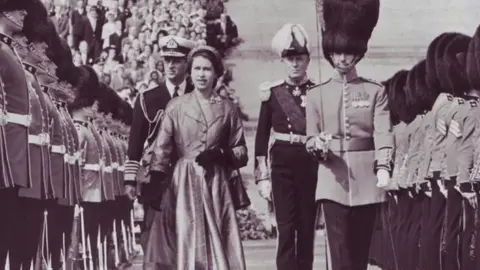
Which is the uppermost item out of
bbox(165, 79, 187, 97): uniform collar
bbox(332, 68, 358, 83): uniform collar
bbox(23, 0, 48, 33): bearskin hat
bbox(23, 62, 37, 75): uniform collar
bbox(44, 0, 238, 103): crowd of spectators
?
bbox(44, 0, 238, 103): crowd of spectators

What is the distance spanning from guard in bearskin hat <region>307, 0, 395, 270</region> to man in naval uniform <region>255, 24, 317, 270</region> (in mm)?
1508

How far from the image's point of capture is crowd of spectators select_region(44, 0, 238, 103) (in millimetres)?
21703

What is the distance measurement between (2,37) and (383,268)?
7.18 meters

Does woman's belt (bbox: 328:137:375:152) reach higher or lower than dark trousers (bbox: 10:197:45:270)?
higher

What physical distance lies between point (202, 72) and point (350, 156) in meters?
1.47

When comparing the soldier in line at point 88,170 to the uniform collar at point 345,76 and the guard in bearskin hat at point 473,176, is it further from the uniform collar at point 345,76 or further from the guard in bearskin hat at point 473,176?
the uniform collar at point 345,76

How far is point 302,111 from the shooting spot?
36.2 feet

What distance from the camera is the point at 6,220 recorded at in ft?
29.8

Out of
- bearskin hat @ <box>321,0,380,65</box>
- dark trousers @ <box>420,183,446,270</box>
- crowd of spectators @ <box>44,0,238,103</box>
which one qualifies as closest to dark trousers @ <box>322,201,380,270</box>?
bearskin hat @ <box>321,0,380,65</box>

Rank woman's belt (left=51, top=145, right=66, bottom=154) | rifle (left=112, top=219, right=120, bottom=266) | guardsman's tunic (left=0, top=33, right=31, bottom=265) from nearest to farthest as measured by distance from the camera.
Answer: guardsman's tunic (left=0, top=33, right=31, bottom=265) < woman's belt (left=51, top=145, right=66, bottom=154) < rifle (left=112, top=219, right=120, bottom=266)

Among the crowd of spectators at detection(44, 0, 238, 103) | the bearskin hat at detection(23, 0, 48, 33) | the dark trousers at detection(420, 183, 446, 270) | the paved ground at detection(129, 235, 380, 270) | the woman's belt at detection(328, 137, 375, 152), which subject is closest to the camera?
the woman's belt at detection(328, 137, 375, 152)

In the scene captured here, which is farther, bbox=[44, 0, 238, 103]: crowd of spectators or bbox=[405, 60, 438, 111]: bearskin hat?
bbox=[44, 0, 238, 103]: crowd of spectators

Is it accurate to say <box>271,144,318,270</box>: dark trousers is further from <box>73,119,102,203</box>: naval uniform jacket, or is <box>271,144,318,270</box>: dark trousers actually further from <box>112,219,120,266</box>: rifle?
<box>112,219,120,266</box>: rifle

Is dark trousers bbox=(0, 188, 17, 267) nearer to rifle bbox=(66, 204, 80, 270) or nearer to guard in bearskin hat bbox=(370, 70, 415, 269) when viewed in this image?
rifle bbox=(66, 204, 80, 270)
